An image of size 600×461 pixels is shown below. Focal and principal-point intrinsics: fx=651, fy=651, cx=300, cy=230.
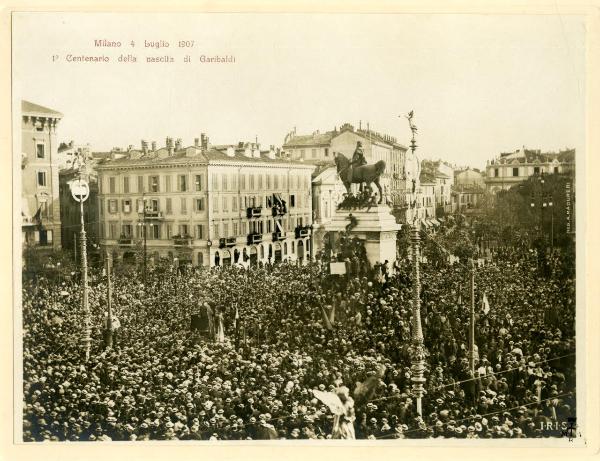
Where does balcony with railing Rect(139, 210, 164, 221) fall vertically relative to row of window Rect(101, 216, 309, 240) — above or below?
above

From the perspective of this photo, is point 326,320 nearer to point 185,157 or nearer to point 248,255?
point 248,255

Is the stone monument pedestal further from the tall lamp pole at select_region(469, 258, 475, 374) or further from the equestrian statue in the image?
the tall lamp pole at select_region(469, 258, 475, 374)

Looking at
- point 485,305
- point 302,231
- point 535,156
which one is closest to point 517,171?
point 535,156

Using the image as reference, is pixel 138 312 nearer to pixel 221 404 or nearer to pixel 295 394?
pixel 221 404

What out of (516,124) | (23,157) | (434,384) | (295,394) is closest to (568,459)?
(434,384)

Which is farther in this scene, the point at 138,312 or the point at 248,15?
the point at 138,312

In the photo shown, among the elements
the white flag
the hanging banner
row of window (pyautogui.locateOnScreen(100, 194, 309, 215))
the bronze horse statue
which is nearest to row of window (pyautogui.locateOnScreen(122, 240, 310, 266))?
the hanging banner

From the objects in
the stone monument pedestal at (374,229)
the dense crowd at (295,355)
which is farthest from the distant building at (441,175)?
the dense crowd at (295,355)
